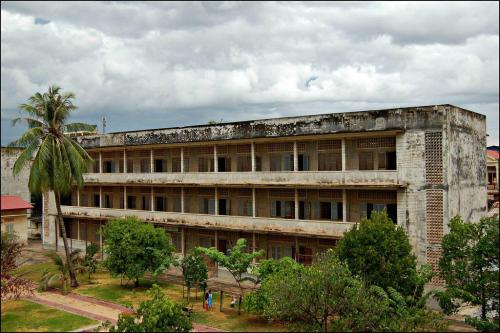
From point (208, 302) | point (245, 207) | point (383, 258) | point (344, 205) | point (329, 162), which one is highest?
point (329, 162)

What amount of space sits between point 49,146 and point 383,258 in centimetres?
1913

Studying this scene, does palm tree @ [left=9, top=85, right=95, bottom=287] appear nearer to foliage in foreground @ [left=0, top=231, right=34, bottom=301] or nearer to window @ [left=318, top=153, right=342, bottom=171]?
foliage in foreground @ [left=0, top=231, right=34, bottom=301]

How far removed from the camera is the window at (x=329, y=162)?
2694cm

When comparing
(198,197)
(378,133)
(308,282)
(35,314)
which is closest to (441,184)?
(378,133)

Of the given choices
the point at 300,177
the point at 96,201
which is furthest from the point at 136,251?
the point at 96,201

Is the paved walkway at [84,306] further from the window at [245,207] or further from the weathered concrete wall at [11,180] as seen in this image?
the weathered concrete wall at [11,180]

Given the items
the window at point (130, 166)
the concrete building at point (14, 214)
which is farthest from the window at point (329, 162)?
the concrete building at point (14, 214)

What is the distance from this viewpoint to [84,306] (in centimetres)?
2431

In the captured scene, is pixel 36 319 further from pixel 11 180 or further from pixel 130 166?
pixel 11 180

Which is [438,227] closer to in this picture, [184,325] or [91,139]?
[184,325]

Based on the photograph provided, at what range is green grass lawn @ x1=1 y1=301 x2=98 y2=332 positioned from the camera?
2039 cm

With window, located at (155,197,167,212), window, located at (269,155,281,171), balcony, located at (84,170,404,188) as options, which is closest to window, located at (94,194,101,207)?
balcony, located at (84,170,404,188)

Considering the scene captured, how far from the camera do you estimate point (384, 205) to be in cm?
2538

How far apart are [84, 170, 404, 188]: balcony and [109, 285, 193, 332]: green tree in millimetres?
12600
